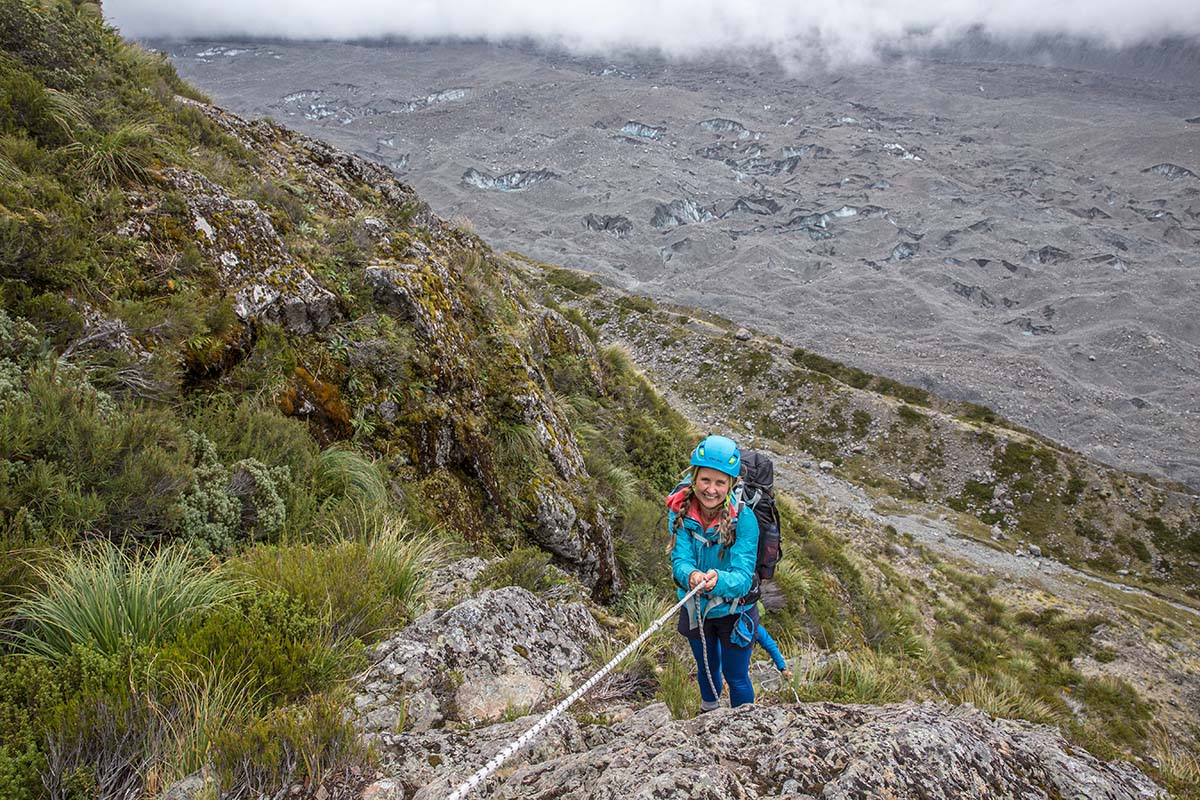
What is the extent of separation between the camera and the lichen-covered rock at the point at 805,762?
2.24 meters

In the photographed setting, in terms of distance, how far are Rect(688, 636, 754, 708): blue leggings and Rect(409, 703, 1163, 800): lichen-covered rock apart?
2.82 ft

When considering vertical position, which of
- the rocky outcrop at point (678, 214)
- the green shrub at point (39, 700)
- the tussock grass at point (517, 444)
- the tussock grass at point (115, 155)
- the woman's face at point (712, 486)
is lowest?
the tussock grass at point (517, 444)

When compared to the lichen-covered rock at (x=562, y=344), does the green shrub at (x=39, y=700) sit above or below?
above

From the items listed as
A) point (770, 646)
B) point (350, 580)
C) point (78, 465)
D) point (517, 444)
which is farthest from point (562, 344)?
point (78, 465)

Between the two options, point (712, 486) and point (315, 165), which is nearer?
point (712, 486)

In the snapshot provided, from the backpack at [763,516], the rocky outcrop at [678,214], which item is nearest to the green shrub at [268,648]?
the backpack at [763,516]

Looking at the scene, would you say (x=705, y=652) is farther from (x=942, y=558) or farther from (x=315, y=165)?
(x=942, y=558)

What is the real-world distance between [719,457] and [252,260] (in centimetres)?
531

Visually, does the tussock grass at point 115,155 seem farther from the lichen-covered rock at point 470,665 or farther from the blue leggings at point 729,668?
the blue leggings at point 729,668

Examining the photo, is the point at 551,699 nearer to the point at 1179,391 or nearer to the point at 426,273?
the point at 426,273

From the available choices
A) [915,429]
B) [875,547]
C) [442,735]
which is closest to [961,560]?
[875,547]

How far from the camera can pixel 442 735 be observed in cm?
267

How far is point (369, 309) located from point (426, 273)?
4.42 ft

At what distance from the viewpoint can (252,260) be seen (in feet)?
19.5
